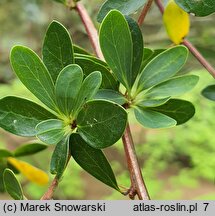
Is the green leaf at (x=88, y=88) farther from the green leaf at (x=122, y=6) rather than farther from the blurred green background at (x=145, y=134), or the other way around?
the blurred green background at (x=145, y=134)

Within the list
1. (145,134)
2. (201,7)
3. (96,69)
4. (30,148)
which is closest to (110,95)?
(96,69)

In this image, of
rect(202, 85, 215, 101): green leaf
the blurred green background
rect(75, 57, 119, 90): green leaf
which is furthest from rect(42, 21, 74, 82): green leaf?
the blurred green background

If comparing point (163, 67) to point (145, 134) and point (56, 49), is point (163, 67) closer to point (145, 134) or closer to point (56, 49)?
point (56, 49)

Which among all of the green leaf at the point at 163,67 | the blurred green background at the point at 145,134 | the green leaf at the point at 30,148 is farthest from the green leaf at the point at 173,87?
the blurred green background at the point at 145,134

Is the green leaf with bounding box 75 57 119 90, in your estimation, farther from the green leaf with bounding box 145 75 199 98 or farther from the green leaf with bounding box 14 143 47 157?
the green leaf with bounding box 14 143 47 157

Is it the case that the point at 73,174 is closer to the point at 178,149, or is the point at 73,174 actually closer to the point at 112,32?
the point at 178,149

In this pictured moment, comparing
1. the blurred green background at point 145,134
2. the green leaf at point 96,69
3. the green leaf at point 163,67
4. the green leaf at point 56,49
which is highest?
the green leaf at point 56,49
